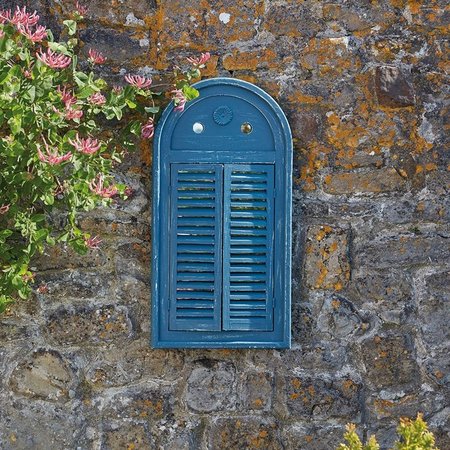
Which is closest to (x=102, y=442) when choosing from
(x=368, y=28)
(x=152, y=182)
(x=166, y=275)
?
(x=166, y=275)

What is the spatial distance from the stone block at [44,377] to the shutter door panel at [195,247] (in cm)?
55

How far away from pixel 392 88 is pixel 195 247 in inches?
45.9

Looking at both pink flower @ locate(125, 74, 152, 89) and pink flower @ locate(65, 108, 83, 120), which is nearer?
pink flower @ locate(65, 108, 83, 120)

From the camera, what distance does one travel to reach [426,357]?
4340 mm

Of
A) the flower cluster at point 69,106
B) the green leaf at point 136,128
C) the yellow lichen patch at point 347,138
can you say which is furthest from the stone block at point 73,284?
the yellow lichen patch at point 347,138

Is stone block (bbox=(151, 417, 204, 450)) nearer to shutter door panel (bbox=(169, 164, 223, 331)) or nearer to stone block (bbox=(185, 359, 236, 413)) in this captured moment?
stone block (bbox=(185, 359, 236, 413))

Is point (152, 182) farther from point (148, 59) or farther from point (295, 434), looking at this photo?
point (295, 434)

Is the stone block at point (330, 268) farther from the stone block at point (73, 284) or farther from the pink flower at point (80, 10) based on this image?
the pink flower at point (80, 10)

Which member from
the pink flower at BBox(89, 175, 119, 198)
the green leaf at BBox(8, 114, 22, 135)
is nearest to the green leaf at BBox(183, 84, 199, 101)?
the pink flower at BBox(89, 175, 119, 198)

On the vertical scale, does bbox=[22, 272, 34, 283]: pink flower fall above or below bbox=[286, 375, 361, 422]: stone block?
above

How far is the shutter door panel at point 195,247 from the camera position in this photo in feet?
14.0

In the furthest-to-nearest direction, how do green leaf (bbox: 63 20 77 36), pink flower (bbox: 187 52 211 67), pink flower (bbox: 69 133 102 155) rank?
pink flower (bbox: 187 52 211 67)
green leaf (bbox: 63 20 77 36)
pink flower (bbox: 69 133 102 155)

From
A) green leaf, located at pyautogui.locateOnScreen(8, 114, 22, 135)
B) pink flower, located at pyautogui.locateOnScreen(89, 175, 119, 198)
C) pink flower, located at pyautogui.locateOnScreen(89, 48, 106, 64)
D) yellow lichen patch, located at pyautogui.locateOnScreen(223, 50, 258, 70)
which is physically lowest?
pink flower, located at pyautogui.locateOnScreen(89, 175, 119, 198)

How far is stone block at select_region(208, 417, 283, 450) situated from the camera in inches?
170
